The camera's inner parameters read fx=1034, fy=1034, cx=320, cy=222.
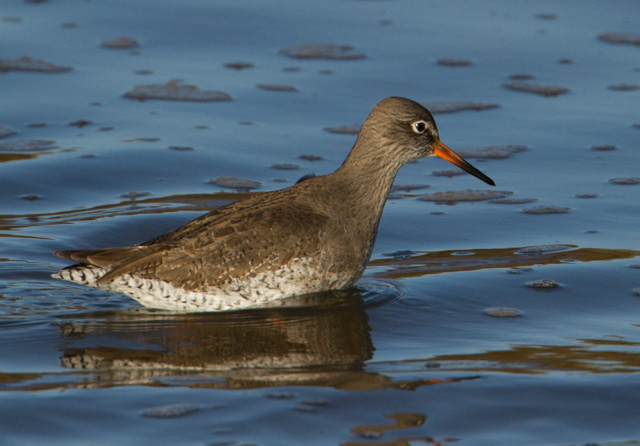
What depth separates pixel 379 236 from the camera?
8883 mm

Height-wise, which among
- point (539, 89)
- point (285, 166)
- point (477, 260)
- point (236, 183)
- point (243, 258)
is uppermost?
point (539, 89)

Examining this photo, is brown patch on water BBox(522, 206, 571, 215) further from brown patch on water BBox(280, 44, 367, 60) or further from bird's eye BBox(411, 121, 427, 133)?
brown patch on water BBox(280, 44, 367, 60)

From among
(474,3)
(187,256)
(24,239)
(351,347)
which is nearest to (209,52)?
(474,3)

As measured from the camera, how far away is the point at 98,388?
19.5 feet

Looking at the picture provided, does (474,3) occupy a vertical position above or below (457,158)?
above

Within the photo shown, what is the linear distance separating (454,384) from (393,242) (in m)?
2.89

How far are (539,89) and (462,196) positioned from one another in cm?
296

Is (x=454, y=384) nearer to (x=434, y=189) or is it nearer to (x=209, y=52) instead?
(x=434, y=189)

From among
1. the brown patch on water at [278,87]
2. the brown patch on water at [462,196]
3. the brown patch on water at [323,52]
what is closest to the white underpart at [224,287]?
the brown patch on water at [462,196]

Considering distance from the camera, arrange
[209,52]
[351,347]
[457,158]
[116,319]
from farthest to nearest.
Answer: [209,52] → [457,158] → [116,319] → [351,347]

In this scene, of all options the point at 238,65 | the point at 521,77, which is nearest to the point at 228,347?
the point at 238,65

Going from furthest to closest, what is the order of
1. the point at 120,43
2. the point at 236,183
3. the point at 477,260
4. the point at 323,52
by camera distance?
the point at 120,43 < the point at 323,52 < the point at 236,183 < the point at 477,260

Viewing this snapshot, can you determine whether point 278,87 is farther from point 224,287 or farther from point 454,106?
point 224,287

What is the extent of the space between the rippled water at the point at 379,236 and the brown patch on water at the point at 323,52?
10 centimetres
